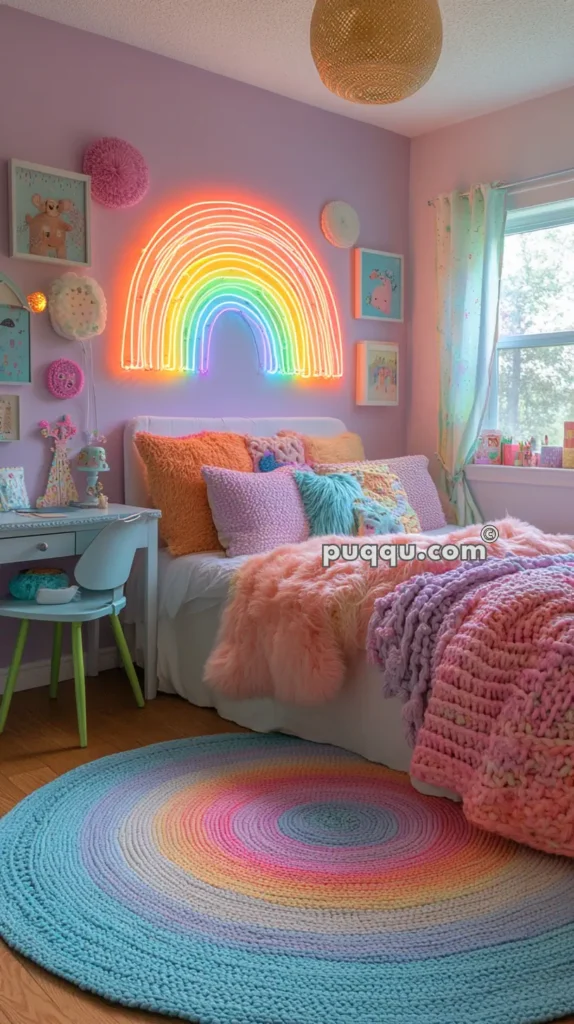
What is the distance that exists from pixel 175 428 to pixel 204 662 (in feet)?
3.31

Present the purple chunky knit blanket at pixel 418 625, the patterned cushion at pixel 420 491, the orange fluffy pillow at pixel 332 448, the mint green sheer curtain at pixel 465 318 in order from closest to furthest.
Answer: the purple chunky knit blanket at pixel 418 625, the orange fluffy pillow at pixel 332 448, the patterned cushion at pixel 420 491, the mint green sheer curtain at pixel 465 318

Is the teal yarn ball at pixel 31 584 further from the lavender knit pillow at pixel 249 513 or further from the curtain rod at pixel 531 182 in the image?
the curtain rod at pixel 531 182

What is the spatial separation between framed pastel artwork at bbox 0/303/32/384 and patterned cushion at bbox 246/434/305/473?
918mm

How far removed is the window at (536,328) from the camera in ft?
13.1

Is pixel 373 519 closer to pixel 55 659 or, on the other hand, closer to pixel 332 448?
pixel 332 448

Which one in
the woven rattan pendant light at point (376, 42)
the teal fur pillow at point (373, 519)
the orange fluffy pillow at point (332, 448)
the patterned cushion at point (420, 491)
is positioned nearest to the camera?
the woven rattan pendant light at point (376, 42)

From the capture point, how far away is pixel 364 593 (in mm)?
2557

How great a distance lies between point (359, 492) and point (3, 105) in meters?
1.90

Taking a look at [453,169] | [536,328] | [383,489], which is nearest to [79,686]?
[383,489]

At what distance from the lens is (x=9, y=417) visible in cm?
316

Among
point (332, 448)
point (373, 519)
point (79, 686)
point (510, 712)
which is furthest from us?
point (332, 448)

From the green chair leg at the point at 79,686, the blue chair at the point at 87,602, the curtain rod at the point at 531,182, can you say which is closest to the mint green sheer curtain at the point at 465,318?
the curtain rod at the point at 531,182

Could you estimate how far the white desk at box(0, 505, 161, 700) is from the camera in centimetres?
277

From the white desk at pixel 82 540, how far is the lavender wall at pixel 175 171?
0.39 meters
